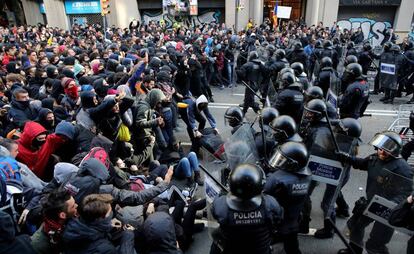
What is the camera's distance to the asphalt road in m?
3.66

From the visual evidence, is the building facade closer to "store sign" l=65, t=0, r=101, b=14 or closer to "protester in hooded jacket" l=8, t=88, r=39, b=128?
"store sign" l=65, t=0, r=101, b=14

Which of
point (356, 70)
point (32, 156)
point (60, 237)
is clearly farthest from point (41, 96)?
point (356, 70)

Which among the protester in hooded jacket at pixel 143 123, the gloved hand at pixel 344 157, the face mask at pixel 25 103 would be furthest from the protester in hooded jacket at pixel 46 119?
the gloved hand at pixel 344 157

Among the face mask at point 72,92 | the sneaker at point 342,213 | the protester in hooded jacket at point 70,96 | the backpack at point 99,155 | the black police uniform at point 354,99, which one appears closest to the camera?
the backpack at point 99,155

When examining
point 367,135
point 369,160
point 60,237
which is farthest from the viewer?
point 367,135

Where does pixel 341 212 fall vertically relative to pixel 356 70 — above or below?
below

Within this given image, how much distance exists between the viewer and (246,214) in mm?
2533

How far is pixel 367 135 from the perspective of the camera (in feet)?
24.3

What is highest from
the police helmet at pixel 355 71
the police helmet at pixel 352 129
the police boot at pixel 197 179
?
the police helmet at pixel 355 71

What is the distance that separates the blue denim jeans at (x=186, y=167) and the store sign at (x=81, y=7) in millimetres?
24201

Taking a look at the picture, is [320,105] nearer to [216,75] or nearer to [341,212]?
[341,212]

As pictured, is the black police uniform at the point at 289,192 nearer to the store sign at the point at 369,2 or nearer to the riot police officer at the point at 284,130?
the riot police officer at the point at 284,130

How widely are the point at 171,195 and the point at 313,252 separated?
1919mm

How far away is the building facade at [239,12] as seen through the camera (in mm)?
21156
